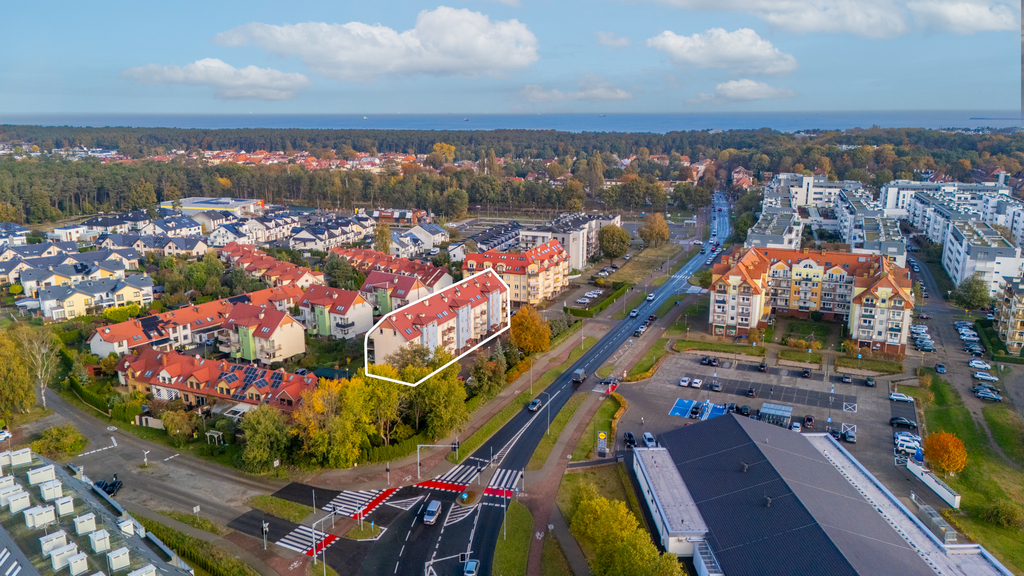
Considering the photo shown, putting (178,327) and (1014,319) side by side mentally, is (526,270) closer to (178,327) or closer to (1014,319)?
(178,327)

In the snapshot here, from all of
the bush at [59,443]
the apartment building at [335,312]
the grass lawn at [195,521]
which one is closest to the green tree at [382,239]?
the apartment building at [335,312]

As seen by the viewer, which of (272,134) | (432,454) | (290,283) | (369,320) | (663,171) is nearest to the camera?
(432,454)

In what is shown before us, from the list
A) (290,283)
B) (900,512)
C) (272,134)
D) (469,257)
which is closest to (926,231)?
(469,257)

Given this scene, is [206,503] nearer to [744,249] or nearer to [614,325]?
[614,325]

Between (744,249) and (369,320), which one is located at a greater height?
(744,249)

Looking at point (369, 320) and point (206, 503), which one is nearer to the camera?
point (206, 503)

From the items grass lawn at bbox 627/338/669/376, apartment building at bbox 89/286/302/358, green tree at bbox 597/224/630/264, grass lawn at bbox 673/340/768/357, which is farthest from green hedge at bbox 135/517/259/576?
green tree at bbox 597/224/630/264

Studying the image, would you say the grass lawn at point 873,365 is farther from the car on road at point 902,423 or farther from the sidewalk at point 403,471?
the sidewalk at point 403,471
